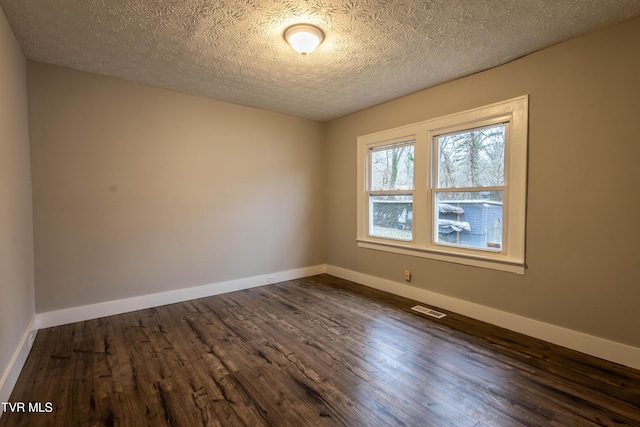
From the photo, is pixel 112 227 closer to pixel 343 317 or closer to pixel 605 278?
pixel 343 317

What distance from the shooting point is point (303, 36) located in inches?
88.7

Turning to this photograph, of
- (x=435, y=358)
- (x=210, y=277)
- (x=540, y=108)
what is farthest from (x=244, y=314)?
(x=540, y=108)

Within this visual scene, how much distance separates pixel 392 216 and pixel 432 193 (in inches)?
28.4

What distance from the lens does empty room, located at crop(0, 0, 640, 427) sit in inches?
77.2

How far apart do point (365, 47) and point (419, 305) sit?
9.12ft

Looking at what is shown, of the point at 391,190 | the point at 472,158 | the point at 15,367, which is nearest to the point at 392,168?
the point at 391,190

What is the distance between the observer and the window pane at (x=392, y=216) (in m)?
3.86

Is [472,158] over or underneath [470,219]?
over

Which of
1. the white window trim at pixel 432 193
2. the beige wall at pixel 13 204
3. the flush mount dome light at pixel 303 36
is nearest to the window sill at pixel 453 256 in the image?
the white window trim at pixel 432 193

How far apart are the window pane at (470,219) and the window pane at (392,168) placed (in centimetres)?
55

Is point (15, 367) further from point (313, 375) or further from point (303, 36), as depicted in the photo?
point (303, 36)

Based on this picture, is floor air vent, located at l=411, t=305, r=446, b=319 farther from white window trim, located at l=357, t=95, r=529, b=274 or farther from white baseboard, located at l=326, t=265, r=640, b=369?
white window trim, located at l=357, t=95, r=529, b=274

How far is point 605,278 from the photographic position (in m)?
2.31

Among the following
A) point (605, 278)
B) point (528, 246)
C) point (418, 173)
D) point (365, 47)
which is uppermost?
point (365, 47)
